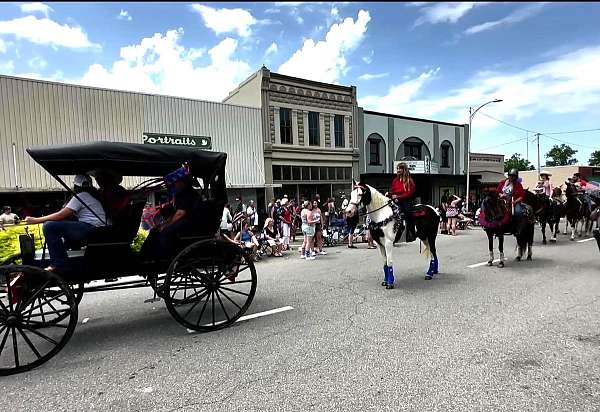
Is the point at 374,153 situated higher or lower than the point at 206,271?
higher

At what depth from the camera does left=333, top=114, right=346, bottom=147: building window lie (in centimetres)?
2392

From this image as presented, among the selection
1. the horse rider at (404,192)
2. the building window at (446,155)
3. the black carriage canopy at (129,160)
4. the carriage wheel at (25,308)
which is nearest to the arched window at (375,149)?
the building window at (446,155)

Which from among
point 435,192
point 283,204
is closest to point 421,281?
point 283,204

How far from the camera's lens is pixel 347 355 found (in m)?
3.85

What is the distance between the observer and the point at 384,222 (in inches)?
262

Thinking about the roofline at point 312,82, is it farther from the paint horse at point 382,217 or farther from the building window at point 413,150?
the paint horse at point 382,217

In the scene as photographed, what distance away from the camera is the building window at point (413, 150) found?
90.8 feet

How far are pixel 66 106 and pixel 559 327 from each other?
1783cm

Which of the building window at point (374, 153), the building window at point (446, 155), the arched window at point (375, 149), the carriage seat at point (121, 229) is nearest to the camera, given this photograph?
the carriage seat at point (121, 229)

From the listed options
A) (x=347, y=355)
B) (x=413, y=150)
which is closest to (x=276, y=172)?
(x=413, y=150)

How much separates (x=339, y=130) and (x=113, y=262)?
21.1 meters

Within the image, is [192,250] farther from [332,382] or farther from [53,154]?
[332,382]

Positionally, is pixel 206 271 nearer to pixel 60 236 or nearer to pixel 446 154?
pixel 60 236

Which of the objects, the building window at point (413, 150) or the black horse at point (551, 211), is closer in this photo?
the black horse at point (551, 211)
